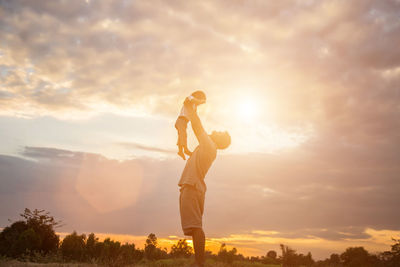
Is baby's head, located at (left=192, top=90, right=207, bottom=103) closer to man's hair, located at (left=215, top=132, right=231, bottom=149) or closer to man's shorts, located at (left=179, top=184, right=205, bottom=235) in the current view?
man's hair, located at (left=215, top=132, right=231, bottom=149)

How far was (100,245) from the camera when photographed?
16.3 metres

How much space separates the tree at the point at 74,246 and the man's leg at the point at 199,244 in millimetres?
9855

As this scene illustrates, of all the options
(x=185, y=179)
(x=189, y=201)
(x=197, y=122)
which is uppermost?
(x=197, y=122)

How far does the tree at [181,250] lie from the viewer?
1905 cm

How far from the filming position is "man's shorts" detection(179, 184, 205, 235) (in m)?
8.41

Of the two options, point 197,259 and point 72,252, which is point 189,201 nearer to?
point 197,259

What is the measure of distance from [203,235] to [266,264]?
39.6 ft

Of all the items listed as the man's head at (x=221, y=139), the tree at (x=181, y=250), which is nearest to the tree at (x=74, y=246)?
the tree at (x=181, y=250)

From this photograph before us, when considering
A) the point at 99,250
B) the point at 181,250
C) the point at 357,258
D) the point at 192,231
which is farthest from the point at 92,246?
the point at 357,258

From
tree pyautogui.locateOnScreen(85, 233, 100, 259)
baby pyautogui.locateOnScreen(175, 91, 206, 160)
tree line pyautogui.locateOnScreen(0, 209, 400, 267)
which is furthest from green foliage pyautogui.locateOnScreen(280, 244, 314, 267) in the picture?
baby pyautogui.locateOnScreen(175, 91, 206, 160)

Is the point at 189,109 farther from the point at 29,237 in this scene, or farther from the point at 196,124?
the point at 29,237

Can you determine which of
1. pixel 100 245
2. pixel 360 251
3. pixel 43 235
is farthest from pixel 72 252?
pixel 360 251

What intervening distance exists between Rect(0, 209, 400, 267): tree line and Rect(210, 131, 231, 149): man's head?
28.5 feet

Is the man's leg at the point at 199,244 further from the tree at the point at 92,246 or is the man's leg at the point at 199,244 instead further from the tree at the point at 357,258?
the tree at the point at 357,258
